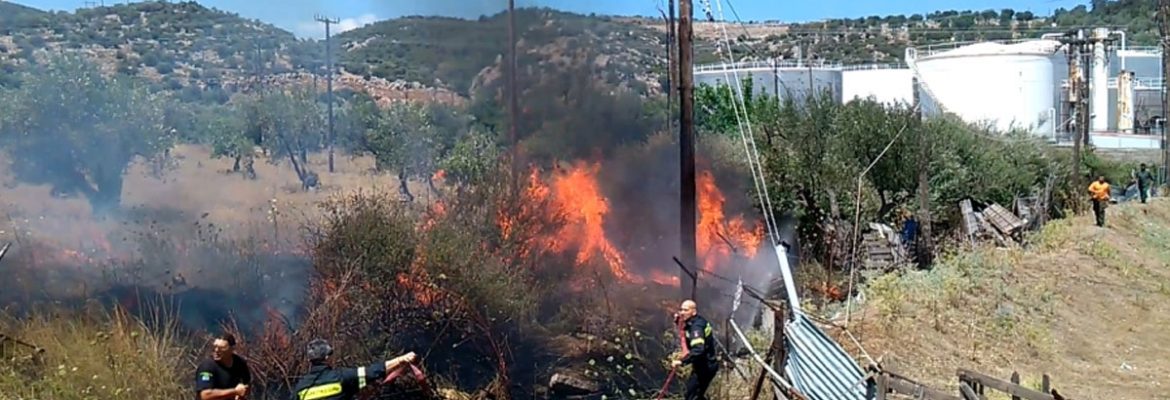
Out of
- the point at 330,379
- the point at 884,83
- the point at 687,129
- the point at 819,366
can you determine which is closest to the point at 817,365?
the point at 819,366

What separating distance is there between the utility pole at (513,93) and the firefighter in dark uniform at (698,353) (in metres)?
6.51

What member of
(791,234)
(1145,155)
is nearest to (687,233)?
(791,234)

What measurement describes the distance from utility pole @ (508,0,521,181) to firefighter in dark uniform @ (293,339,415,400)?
27.3ft

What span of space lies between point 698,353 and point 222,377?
15.7 feet

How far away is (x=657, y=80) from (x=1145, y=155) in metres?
40.9

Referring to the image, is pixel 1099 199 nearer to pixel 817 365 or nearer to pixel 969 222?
pixel 969 222

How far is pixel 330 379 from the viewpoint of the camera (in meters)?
8.86

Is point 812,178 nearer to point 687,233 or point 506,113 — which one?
point 506,113

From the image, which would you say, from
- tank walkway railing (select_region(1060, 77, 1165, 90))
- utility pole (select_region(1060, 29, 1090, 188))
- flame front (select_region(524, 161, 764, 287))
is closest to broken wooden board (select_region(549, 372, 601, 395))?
flame front (select_region(524, 161, 764, 287))

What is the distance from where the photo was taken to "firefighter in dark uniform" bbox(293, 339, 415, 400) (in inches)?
346

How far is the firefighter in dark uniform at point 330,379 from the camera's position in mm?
8797

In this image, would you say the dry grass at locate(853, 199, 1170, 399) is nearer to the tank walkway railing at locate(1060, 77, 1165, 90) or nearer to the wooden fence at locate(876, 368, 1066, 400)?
the wooden fence at locate(876, 368, 1066, 400)

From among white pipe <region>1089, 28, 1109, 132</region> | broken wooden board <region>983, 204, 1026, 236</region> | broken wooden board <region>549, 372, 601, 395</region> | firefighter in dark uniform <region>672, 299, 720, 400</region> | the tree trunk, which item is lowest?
broken wooden board <region>549, 372, 601, 395</region>

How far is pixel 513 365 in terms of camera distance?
51.0 feet
